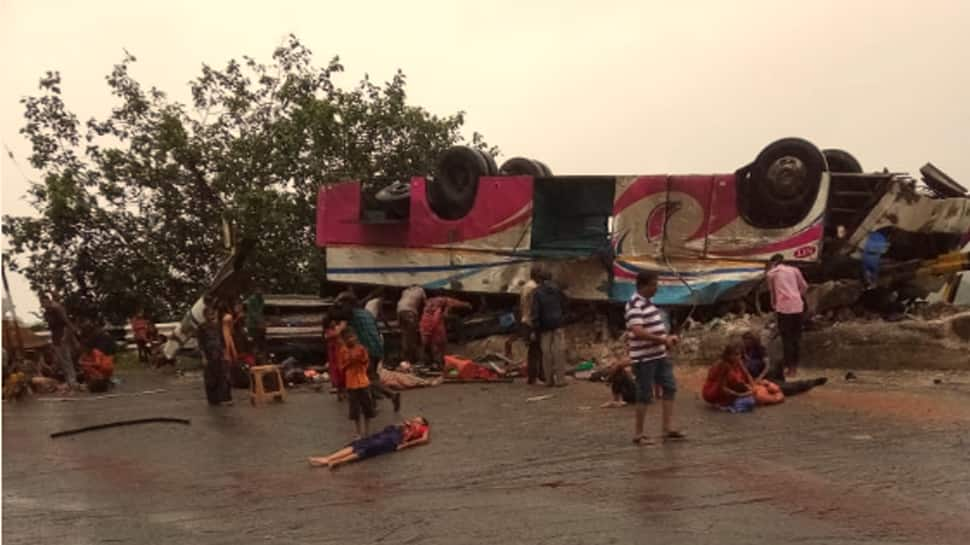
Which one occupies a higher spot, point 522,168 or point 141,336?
point 522,168

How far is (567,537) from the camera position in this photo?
602cm

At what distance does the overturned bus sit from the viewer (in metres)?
14.6

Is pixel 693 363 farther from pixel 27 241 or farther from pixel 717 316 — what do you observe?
pixel 27 241

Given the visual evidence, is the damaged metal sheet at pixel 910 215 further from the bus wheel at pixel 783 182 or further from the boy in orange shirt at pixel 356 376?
the boy in orange shirt at pixel 356 376

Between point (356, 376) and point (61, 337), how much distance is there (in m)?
8.87

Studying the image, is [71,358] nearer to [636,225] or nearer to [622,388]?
[636,225]

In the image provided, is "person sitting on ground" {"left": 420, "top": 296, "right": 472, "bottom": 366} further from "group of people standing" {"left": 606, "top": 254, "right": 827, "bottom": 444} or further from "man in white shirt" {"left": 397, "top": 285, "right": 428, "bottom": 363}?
"group of people standing" {"left": 606, "top": 254, "right": 827, "bottom": 444}

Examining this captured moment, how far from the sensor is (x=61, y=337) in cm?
1714

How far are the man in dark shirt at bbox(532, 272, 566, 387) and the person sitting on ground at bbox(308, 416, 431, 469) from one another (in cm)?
431

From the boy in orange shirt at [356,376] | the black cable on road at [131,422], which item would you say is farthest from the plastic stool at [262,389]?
the boy in orange shirt at [356,376]

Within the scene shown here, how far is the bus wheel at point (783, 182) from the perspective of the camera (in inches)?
575

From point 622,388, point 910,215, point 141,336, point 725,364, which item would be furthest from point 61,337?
point 910,215

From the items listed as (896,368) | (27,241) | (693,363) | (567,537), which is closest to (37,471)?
(567,537)

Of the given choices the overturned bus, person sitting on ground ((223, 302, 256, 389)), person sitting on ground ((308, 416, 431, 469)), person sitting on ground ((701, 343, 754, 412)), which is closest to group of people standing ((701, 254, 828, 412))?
person sitting on ground ((701, 343, 754, 412))
